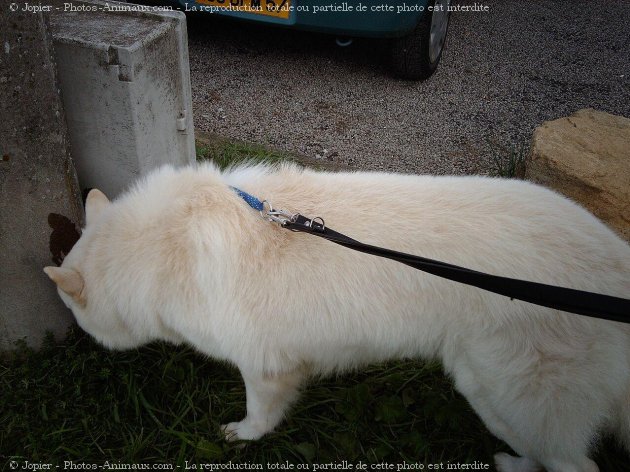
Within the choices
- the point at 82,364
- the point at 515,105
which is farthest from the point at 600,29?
the point at 82,364

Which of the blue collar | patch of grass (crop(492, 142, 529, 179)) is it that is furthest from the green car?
the blue collar

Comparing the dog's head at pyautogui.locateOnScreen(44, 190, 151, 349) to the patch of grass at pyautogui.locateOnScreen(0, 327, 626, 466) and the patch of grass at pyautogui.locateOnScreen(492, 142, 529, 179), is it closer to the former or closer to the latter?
the patch of grass at pyautogui.locateOnScreen(0, 327, 626, 466)

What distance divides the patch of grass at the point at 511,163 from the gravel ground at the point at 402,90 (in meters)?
0.07

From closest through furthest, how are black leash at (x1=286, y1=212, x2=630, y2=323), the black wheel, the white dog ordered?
black leash at (x1=286, y1=212, x2=630, y2=323), the white dog, the black wheel

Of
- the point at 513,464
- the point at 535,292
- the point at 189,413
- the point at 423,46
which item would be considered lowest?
the point at 189,413

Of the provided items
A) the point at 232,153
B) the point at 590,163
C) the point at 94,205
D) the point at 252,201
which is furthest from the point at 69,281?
the point at 590,163

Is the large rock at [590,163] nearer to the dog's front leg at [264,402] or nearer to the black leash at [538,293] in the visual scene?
the black leash at [538,293]

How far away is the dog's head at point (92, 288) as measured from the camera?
224cm

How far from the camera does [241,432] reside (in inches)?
99.7

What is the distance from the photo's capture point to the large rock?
10.7 ft

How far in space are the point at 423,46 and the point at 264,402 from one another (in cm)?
358

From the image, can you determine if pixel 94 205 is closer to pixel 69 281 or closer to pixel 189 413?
pixel 69 281

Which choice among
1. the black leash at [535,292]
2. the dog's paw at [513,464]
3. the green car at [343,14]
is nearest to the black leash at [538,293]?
the black leash at [535,292]

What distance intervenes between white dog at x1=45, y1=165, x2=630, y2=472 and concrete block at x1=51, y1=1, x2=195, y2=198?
1.87 ft
